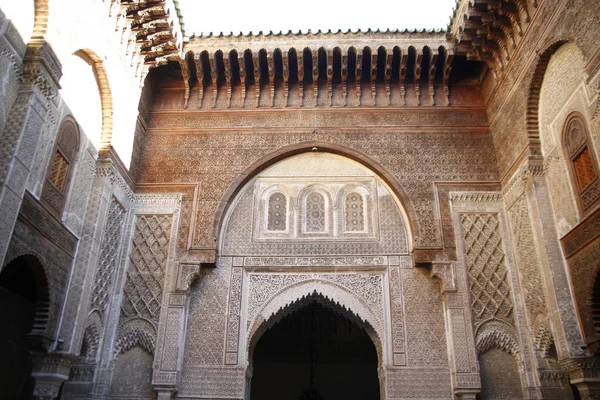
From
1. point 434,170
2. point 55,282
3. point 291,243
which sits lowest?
point 55,282

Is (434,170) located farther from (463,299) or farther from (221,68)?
(221,68)

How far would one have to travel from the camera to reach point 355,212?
651 centimetres

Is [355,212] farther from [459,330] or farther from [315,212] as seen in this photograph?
[459,330]

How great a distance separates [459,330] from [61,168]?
4.44 meters

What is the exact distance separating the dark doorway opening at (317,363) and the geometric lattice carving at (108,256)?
12.9ft

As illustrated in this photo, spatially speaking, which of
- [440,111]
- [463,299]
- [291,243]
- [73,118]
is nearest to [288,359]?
[291,243]

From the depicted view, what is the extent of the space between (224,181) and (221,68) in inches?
64.3

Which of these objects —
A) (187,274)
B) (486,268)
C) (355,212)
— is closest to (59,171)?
(187,274)

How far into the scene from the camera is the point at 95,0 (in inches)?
212

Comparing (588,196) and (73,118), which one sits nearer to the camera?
(588,196)

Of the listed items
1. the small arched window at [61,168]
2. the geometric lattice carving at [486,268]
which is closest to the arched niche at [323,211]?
the geometric lattice carving at [486,268]

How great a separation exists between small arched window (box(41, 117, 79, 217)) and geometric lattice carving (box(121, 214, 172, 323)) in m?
1.33

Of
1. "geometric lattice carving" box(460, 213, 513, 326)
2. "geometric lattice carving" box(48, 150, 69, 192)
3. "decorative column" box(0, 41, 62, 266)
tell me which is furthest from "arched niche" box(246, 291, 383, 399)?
"decorative column" box(0, 41, 62, 266)

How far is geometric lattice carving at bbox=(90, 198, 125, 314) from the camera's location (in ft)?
18.4
